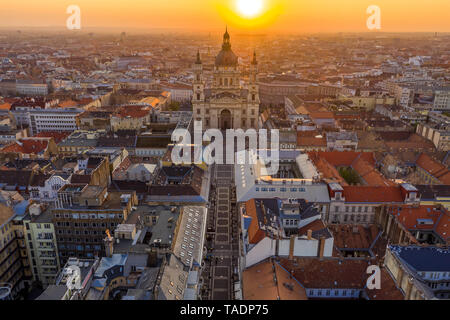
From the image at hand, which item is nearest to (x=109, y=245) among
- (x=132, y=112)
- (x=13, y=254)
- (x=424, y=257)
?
(x=13, y=254)

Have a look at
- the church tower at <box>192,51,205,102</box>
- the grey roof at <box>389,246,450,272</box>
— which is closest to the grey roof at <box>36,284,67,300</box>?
the grey roof at <box>389,246,450,272</box>

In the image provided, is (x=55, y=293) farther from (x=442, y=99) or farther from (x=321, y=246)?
(x=442, y=99)

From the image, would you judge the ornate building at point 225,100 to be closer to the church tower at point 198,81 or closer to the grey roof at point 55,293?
the church tower at point 198,81

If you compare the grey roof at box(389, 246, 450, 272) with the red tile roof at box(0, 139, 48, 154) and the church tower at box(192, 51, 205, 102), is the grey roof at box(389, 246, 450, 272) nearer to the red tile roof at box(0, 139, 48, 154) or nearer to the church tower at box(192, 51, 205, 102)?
the red tile roof at box(0, 139, 48, 154)

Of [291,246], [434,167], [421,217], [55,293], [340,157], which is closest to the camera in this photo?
[55,293]

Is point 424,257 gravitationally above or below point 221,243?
above

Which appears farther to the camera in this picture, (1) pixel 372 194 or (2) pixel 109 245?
(1) pixel 372 194

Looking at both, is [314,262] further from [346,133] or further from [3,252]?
[346,133]
